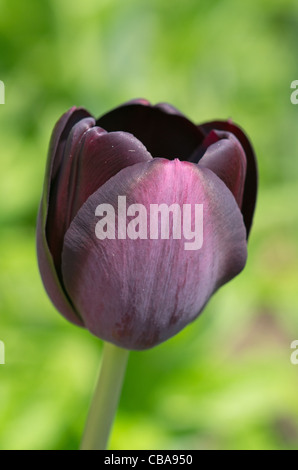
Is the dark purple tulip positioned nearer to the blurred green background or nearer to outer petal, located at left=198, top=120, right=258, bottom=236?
outer petal, located at left=198, top=120, right=258, bottom=236

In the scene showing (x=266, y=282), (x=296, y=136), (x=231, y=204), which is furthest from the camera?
(x=296, y=136)

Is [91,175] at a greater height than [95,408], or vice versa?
[91,175]

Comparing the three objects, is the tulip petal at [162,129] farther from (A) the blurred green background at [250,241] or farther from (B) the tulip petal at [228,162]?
(A) the blurred green background at [250,241]

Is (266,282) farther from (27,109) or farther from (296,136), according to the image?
(296,136)

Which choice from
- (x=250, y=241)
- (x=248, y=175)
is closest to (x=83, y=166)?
(x=248, y=175)

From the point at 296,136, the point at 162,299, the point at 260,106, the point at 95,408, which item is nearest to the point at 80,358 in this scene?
the point at 95,408

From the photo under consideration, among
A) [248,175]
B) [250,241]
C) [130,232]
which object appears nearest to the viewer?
[130,232]

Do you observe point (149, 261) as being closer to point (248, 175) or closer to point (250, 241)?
point (248, 175)

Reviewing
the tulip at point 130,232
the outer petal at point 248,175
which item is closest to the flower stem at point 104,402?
the tulip at point 130,232
